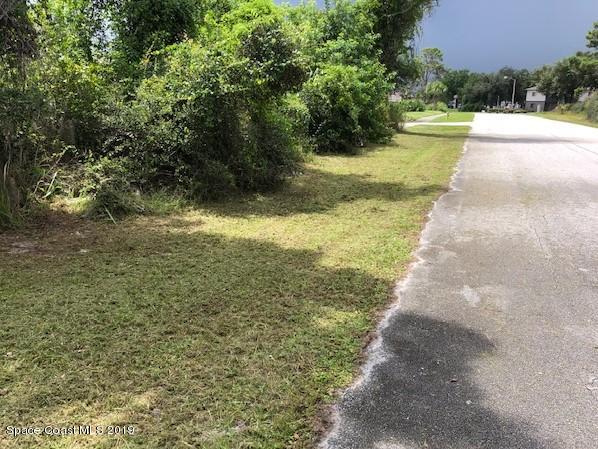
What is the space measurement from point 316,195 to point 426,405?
21.1 ft

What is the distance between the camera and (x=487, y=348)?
359 cm

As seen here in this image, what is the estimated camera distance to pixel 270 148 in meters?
9.41

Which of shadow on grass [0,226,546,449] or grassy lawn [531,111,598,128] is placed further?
grassy lawn [531,111,598,128]

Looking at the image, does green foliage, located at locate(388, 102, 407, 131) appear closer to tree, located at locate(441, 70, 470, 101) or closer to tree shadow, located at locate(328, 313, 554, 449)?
tree shadow, located at locate(328, 313, 554, 449)

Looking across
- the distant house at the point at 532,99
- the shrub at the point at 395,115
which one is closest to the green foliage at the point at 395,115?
the shrub at the point at 395,115

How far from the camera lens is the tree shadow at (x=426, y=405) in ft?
8.55

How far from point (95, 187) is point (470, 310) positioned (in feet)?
17.5

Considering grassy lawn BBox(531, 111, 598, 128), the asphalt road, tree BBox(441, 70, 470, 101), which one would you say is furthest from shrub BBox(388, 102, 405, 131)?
tree BBox(441, 70, 470, 101)

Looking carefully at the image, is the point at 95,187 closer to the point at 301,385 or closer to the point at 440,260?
the point at 440,260

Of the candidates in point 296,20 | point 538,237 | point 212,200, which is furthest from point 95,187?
point 296,20

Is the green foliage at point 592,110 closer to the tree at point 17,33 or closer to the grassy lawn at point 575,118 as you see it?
the grassy lawn at point 575,118

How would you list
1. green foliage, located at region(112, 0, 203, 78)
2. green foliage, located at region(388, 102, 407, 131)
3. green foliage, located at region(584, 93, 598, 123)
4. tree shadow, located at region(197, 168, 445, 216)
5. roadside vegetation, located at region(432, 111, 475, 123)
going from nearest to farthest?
tree shadow, located at region(197, 168, 445, 216), green foliage, located at region(112, 0, 203, 78), green foliage, located at region(388, 102, 407, 131), green foliage, located at region(584, 93, 598, 123), roadside vegetation, located at region(432, 111, 475, 123)

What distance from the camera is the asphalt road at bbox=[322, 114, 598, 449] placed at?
8.85 feet

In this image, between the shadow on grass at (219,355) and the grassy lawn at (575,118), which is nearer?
the shadow on grass at (219,355)
